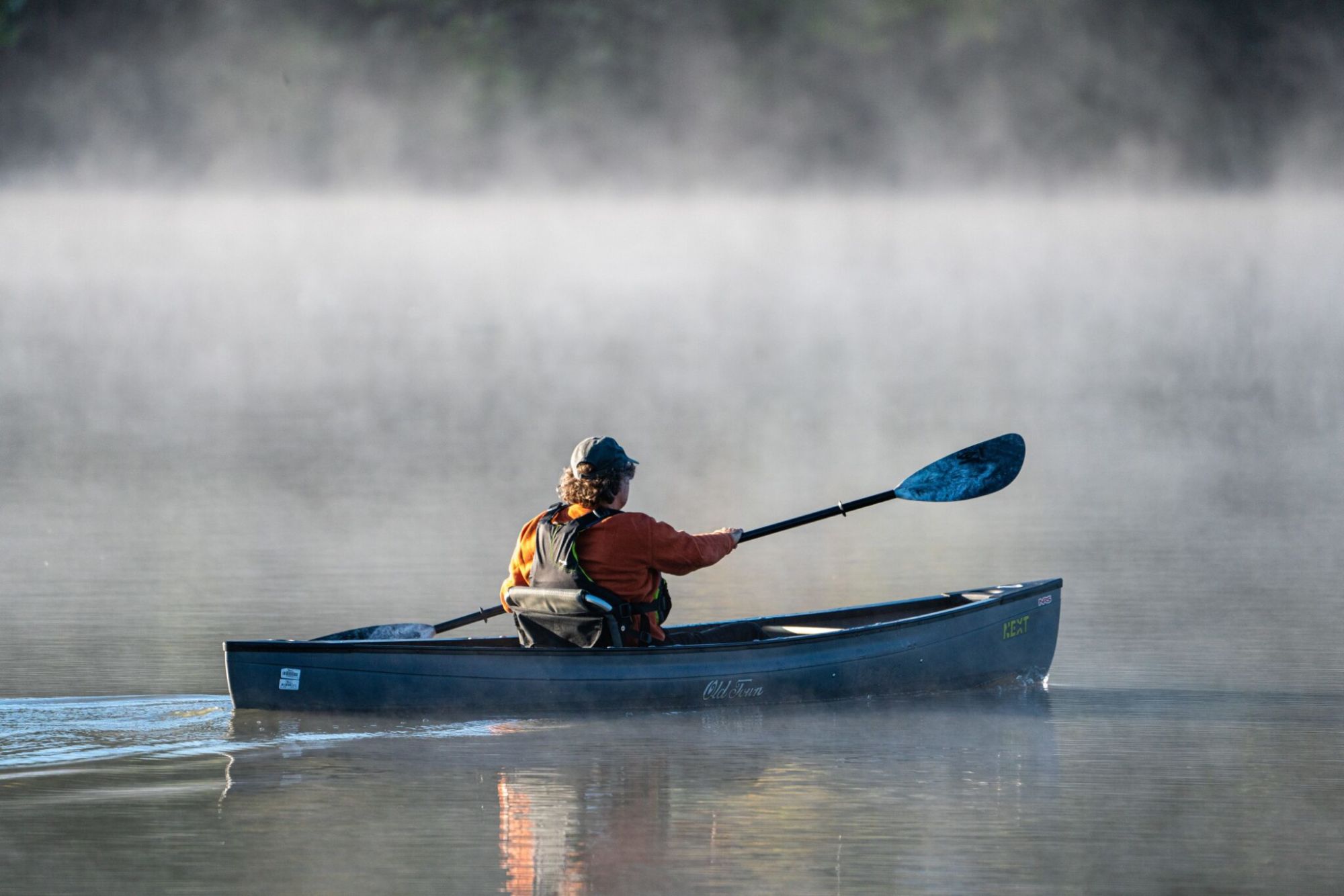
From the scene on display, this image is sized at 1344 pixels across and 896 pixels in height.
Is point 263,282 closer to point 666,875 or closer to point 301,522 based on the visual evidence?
point 301,522

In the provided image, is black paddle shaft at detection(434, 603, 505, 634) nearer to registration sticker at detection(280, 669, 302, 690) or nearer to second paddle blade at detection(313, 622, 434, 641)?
second paddle blade at detection(313, 622, 434, 641)

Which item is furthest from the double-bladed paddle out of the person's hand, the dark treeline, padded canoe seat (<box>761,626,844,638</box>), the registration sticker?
the dark treeline

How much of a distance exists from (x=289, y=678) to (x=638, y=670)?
1.24 metres

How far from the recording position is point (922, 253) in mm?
55875

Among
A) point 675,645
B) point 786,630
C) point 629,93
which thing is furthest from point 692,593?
point 629,93

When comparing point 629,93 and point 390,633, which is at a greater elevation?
point 629,93

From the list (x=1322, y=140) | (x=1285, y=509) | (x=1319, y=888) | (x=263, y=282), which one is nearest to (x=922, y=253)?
(x=1322, y=140)

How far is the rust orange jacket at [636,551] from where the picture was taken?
7789mm

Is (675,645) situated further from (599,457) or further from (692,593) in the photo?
(692,593)

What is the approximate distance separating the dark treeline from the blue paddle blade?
4539 cm

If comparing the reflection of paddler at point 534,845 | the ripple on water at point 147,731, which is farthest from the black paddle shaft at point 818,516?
the reflection of paddler at point 534,845

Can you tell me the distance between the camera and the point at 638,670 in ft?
25.8

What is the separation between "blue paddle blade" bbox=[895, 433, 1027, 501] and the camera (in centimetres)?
945

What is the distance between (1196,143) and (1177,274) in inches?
144
